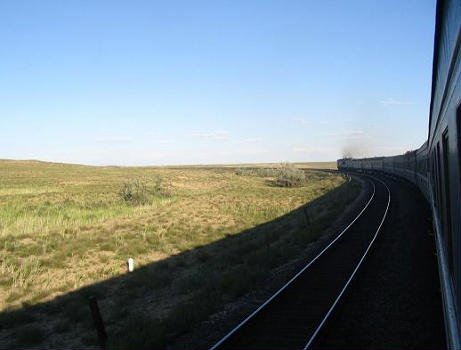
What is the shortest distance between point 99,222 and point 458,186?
26.1m

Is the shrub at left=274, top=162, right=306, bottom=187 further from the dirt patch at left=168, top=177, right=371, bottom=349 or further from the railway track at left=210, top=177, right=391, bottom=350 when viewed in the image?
the railway track at left=210, top=177, right=391, bottom=350

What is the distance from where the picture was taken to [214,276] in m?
14.1

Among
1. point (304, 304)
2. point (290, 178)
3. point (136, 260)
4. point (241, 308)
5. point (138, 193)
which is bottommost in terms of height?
point (136, 260)

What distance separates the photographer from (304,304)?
970 cm

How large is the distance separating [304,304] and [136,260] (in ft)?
35.3

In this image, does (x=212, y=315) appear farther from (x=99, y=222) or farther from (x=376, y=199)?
(x=376, y=199)

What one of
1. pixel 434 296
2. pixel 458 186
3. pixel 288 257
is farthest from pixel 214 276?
pixel 458 186

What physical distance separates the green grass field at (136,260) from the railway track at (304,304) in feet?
4.93

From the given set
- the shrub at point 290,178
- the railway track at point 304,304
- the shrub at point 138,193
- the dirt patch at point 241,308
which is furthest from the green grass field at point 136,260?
the shrub at point 290,178

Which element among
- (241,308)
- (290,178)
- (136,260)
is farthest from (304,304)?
(290,178)

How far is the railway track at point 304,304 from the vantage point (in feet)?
25.3

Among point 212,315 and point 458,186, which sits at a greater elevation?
point 458,186

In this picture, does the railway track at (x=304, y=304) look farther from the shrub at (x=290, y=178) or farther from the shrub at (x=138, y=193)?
the shrub at (x=290, y=178)

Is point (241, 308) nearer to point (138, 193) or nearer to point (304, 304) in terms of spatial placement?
point (304, 304)
